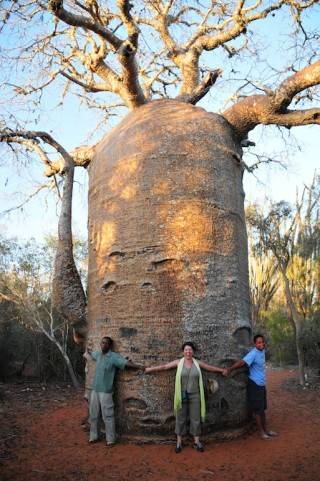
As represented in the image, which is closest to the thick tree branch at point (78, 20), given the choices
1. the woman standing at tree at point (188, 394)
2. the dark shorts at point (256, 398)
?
the woman standing at tree at point (188, 394)

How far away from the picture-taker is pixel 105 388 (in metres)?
3.90

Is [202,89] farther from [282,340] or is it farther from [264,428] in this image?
[282,340]

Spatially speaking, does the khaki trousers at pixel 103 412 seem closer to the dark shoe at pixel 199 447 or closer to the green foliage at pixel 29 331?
the dark shoe at pixel 199 447

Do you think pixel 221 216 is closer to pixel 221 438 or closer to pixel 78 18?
pixel 221 438

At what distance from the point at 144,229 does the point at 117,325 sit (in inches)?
38.2

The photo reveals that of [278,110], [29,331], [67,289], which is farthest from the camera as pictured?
[29,331]

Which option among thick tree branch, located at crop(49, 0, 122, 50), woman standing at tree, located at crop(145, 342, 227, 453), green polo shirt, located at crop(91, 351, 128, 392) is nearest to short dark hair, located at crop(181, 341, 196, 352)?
woman standing at tree, located at crop(145, 342, 227, 453)

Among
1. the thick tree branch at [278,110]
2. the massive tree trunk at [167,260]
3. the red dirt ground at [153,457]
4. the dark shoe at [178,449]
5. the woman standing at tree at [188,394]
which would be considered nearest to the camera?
the red dirt ground at [153,457]

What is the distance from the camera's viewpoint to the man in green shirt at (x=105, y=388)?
3867mm

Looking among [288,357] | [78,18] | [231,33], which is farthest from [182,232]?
[288,357]

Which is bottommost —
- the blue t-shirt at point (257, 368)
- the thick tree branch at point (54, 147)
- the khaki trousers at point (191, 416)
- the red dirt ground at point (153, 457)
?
the red dirt ground at point (153, 457)

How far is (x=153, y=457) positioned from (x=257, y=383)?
1.27m

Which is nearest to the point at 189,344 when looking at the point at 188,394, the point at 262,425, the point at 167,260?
the point at 188,394

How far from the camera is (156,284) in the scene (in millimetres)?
4035
